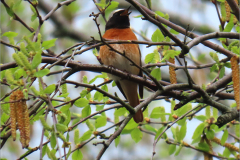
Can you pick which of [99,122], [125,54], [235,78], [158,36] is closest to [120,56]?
[125,54]

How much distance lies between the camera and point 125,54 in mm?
3605

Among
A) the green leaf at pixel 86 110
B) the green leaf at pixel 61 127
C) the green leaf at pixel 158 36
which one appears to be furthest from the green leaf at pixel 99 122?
the green leaf at pixel 61 127

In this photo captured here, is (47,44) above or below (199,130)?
above

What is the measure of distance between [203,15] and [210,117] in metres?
2.50

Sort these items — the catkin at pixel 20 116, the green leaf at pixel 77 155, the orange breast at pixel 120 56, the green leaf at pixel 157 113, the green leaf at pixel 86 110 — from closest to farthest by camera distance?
the catkin at pixel 20 116, the green leaf at pixel 77 155, the green leaf at pixel 86 110, the green leaf at pixel 157 113, the orange breast at pixel 120 56

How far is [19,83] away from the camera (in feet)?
5.88

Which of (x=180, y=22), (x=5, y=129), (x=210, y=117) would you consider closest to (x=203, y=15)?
(x=180, y=22)

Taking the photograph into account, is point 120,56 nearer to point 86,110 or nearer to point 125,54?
point 125,54

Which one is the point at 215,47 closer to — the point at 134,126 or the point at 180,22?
the point at 134,126

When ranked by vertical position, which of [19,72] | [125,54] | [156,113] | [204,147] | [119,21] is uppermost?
[119,21]

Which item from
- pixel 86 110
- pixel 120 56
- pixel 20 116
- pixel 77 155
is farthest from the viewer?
pixel 120 56

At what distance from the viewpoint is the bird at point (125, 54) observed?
12.7ft

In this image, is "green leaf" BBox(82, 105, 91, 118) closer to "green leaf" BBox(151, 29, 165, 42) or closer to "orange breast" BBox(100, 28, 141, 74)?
"green leaf" BBox(151, 29, 165, 42)

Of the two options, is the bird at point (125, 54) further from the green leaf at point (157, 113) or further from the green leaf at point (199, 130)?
the green leaf at point (199, 130)
